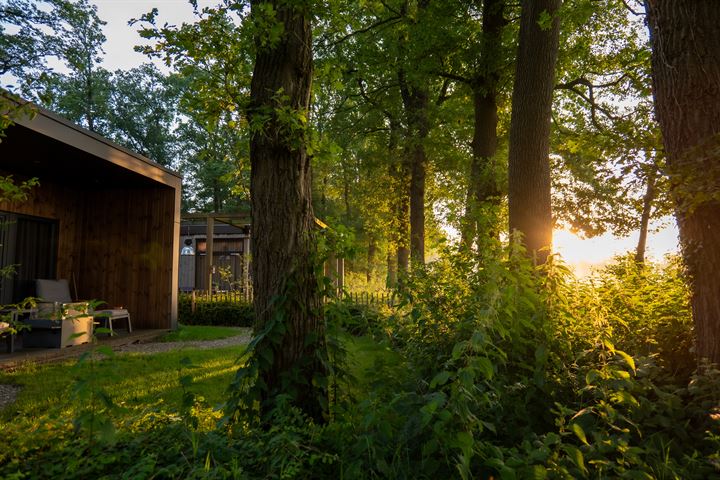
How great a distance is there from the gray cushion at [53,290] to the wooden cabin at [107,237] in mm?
407

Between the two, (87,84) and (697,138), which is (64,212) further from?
(87,84)

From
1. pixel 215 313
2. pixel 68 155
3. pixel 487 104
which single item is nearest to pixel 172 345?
pixel 68 155

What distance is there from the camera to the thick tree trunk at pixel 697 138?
2814 mm

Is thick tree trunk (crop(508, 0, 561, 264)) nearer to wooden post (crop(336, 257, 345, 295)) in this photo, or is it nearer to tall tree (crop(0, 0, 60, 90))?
wooden post (crop(336, 257, 345, 295))

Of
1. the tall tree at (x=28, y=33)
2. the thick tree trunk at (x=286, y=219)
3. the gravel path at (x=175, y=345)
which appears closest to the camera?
the thick tree trunk at (x=286, y=219)

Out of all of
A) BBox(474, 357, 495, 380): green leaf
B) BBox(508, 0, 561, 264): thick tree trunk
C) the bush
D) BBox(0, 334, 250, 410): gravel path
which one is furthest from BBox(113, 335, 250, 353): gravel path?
BBox(474, 357, 495, 380): green leaf

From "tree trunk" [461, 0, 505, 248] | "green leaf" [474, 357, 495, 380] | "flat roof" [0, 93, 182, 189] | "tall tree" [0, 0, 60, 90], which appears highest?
"tall tree" [0, 0, 60, 90]

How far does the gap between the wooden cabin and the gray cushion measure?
0.41 m

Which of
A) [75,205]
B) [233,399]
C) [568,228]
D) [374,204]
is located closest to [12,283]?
[75,205]

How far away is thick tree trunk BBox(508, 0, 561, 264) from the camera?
6.51 m

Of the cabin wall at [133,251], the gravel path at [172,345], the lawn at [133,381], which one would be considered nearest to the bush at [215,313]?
the cabin wall at [133,251]

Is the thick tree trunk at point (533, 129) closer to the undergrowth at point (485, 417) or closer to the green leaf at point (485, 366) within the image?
the undergrowth at point (485, 417)

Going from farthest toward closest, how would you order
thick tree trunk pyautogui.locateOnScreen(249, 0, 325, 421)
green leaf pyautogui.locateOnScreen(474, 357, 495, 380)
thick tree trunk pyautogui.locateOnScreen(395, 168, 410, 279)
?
thick tree trunk pyautogui.locateOnScreen(395, 168, 410, 279)
thick tree trunk pyautogui.locateOnScreen(249, 0, 325, 421)
green leaf pyautogui.locateOnScreen(474, 357, 495, 380)

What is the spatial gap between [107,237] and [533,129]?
9500 mm
